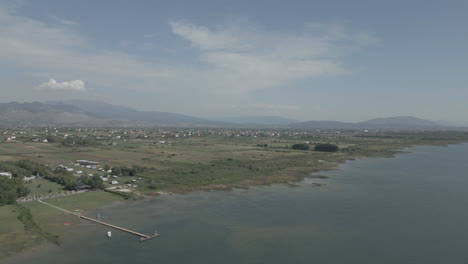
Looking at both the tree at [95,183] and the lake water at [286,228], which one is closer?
the lake water at [286,228]

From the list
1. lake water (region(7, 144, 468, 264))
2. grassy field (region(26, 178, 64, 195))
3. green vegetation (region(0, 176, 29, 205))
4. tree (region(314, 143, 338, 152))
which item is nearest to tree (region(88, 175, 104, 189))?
grassy field (region(26, 178, 64, 195))

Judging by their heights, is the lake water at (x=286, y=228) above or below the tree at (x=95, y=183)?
below

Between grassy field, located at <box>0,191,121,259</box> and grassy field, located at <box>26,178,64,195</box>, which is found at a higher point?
grassy field, located at <box>26,178,64,195</box>

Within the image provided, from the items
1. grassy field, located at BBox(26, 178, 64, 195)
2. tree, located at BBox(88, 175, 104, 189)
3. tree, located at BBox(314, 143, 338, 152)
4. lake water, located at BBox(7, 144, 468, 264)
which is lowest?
lake water, located at BBox(7, 144, 468, 264)

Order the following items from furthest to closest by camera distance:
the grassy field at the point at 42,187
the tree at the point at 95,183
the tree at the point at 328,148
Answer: the tree at the point at 328,148 → the tree at the point at 95,183 → the grassy field at the point at 42,187

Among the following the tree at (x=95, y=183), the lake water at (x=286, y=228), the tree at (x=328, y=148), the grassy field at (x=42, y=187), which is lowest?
the lake water at (x=286, y=228)

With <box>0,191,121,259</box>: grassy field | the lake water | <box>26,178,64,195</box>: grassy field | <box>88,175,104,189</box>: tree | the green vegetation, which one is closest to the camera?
the lake water

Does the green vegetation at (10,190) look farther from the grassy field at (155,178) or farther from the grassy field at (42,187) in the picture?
the grassy field at (42,187)

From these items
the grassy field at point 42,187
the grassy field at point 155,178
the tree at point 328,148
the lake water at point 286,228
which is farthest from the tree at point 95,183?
the tree at point 328,148

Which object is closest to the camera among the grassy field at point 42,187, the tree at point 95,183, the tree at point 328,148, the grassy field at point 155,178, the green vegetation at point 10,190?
the grassy field at point 155,178

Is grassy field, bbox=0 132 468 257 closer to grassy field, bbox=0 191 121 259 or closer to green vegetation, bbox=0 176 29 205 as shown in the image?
grassy field, bbox=0 191 121 259

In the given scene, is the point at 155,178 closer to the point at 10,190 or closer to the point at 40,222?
the point at 10,190
